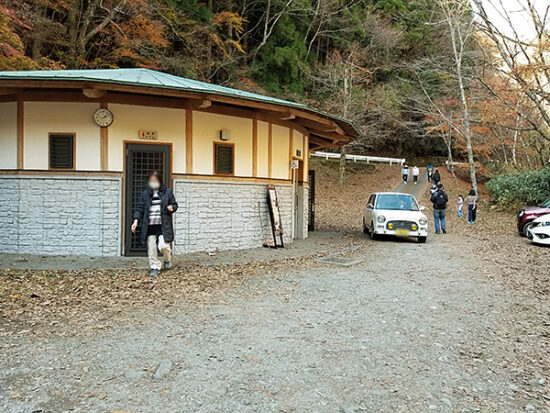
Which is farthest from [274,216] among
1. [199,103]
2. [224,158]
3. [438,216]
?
[438,216]

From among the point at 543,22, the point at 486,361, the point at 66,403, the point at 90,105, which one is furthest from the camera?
the point at 543,22

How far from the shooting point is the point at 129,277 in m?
7.03

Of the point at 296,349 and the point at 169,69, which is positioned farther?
the point at 169,69

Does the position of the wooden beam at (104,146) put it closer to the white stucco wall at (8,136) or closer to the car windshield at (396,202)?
the white stucco wall at (8,136)

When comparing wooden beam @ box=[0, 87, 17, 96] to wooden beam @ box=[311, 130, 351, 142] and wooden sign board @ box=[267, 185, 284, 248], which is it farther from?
wooden beam @ box=[311, 130, 351, 142]

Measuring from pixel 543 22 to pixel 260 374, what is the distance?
1678 centimetres

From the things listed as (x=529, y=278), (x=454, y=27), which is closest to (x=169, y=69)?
(x=454, y=27)

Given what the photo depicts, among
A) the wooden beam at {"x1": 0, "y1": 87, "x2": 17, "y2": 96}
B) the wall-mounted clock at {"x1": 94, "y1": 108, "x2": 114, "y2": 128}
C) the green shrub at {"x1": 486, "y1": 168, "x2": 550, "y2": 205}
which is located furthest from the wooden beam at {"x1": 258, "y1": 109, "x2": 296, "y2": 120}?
the green shrub at {"x1": 486, "y1": 168, "x2": 550, "y2": 205}

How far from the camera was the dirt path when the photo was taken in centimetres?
301

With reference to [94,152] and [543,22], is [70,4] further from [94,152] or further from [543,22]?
[543,22]

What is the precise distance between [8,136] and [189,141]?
398 centimetres

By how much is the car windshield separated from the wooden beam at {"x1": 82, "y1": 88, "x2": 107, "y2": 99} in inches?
350

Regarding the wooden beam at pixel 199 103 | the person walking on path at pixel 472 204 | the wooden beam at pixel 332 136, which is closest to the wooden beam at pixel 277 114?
the wooden beam at pixel 199 103

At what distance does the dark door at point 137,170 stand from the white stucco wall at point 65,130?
72cm
